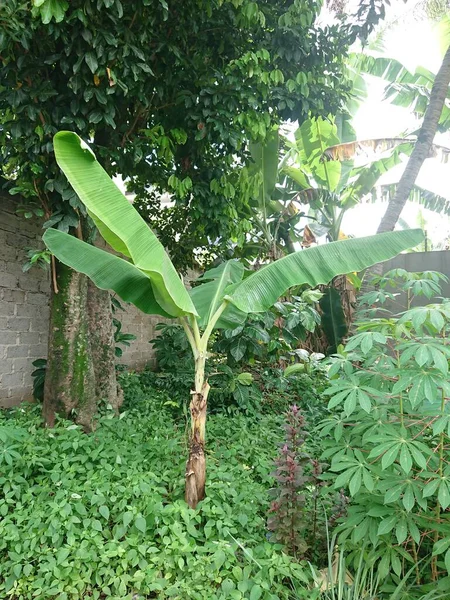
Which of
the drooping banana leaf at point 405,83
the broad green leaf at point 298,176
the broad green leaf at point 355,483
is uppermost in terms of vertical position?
the drooping banana leaf at point 405,83

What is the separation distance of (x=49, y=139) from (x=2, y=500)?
2229 millimetres

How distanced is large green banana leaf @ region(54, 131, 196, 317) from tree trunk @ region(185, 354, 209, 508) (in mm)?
479

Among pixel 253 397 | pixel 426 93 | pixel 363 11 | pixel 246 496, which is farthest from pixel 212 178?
pixel 426 93

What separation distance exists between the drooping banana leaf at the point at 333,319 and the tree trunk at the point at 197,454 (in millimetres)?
3654

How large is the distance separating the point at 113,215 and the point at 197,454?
52.9 inches

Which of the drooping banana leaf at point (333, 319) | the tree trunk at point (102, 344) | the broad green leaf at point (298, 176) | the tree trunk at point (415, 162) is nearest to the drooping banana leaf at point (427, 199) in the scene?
the broad green leaf at point (298, 176)

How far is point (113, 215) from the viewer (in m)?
1.90

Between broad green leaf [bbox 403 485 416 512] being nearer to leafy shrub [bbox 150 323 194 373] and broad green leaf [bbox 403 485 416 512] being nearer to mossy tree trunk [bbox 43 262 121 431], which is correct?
mossy tree trunk [bbox 43 262 121 431]

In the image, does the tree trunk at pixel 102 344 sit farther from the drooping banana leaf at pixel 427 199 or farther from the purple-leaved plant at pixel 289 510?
the drooping banana leaf at pixel 427 199

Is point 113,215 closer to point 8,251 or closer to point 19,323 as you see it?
point 8,251

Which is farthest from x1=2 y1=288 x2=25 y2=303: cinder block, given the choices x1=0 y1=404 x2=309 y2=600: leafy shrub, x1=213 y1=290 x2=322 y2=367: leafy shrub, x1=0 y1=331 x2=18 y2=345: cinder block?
x1=213 y1=290 x2=322 y2=367: leafy shrub

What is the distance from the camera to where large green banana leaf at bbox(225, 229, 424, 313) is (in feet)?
7.36

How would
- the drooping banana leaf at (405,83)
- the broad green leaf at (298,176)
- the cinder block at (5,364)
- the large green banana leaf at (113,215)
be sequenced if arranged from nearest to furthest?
the large green banana leaf at (113,215), the cinder block at (5,364), the broad green leaf at (298,176), the drooping banana leaf at (405,83)

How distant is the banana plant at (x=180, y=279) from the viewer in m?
1.93
